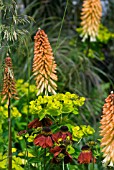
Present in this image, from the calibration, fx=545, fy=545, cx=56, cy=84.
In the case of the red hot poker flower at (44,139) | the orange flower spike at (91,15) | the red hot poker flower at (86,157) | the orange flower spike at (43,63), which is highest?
the orange flower spike at (91,15)

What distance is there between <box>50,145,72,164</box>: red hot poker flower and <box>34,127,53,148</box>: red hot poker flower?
0.23ft

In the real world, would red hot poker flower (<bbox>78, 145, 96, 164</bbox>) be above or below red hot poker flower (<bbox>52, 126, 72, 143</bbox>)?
below

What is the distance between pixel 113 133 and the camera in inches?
124

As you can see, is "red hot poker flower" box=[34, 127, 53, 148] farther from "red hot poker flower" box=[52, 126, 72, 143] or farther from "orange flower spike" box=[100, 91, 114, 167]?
"orange flower spike" box=[100, 91, 114, 167]

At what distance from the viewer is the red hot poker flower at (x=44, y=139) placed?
10.8ft

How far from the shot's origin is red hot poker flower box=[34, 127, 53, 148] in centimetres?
329

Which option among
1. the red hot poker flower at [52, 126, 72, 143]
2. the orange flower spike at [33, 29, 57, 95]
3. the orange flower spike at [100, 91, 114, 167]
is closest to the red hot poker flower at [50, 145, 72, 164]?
the red hot poker flower at [52, 126, 72, 143]

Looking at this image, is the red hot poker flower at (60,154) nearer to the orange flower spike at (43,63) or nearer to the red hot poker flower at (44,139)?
the red hot poker flower at (44,139)

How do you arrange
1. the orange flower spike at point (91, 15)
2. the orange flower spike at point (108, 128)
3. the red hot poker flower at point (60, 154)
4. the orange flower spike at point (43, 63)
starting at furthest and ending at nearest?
the orange flower spike at point (91, 15) → the orange flower spike at point (43, 63) → the red hot poker flower at point (60, 154) → the orange flower spike at point (108, 128)

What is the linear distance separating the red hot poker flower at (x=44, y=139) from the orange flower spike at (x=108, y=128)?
13.2 inches

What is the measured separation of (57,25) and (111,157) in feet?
13.4

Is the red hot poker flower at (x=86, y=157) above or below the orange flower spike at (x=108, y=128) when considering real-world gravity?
below

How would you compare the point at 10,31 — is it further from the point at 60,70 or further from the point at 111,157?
the point at 60,70

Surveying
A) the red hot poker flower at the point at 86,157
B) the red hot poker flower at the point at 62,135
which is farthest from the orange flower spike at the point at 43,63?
the red hot poker flower at the point at 86,157
